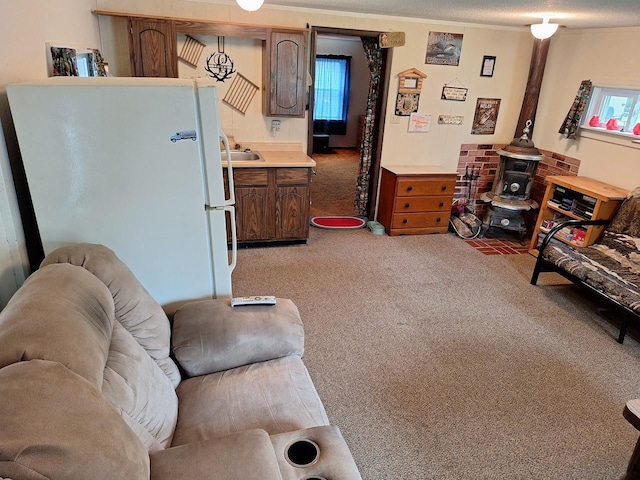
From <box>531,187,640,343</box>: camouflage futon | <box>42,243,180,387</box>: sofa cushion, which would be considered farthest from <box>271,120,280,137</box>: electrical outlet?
<box>42,243,180,387</box>: sofa cushion

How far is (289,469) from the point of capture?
1.28 meters

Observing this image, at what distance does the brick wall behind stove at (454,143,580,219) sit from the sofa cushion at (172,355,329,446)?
3.88 metres

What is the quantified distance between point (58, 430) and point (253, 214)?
3.20 m

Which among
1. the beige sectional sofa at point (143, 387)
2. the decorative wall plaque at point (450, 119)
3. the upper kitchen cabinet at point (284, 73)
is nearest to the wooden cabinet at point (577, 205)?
the decorative wall plaque at point (450, 119)

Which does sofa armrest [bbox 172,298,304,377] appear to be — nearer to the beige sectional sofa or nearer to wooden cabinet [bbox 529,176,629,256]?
the beige sectional sofa

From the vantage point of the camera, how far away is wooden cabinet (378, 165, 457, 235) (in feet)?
14.5

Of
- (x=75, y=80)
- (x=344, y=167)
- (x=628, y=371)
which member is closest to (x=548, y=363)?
(x=628, y=371)

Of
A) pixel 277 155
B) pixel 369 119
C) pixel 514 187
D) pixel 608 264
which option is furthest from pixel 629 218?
pixel 277 155

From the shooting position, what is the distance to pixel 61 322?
109cm

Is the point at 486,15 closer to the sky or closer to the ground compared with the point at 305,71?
closer to the sky

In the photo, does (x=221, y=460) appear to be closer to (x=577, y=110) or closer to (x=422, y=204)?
(x=422, y=204)

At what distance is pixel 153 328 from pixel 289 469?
0.75 meters

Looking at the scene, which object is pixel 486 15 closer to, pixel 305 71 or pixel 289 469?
pixel 305 71

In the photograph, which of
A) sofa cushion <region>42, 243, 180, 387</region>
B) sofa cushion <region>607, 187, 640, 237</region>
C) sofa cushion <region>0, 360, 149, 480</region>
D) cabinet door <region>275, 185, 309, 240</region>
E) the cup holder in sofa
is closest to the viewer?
sofa cushion <region>0, 360, 149, 480</region>
